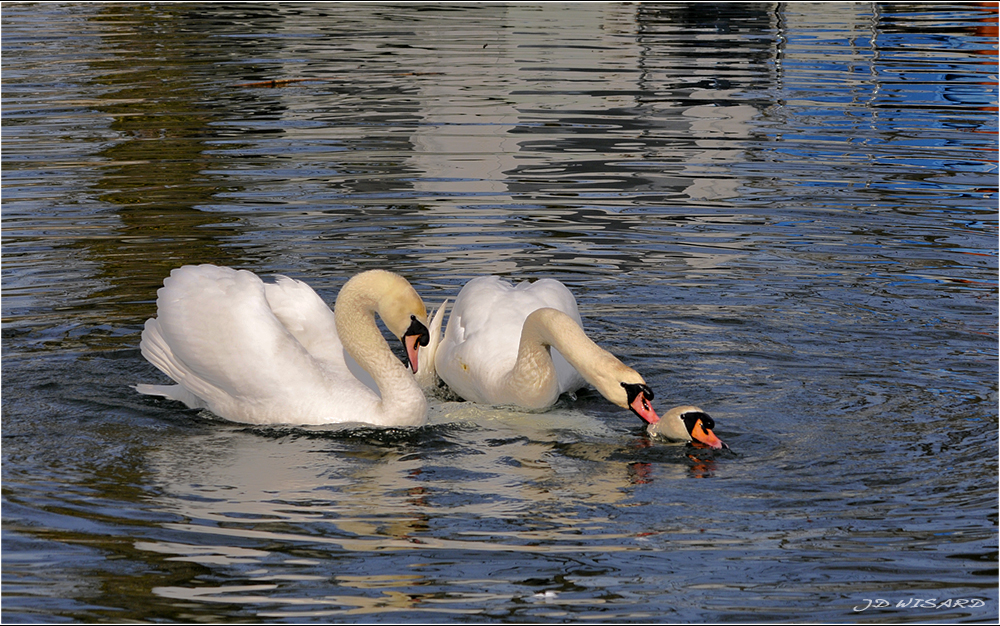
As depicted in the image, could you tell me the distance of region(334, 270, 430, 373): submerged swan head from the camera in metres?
6.86

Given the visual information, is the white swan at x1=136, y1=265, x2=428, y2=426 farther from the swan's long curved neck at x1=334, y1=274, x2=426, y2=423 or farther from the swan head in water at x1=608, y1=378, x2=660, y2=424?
the swan head in water at x1=608, y1=378, x2=660, y2=424

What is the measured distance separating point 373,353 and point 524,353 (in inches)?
32.6

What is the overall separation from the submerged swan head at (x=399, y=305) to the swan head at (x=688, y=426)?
1.28 m

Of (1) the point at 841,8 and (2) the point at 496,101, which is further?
(1) the point at 841,8

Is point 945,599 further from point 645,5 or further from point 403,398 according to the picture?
point 645,5

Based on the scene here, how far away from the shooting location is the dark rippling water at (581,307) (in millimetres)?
5465

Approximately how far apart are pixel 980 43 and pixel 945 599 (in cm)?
1787

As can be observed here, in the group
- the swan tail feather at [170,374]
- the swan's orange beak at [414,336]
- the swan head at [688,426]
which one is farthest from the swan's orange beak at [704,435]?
the swan tail feather at [170,374]

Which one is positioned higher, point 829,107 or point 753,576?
point 829,107

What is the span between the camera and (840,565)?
5516 mm

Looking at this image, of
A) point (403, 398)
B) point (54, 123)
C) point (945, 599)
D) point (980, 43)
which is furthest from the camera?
point (980, 43)

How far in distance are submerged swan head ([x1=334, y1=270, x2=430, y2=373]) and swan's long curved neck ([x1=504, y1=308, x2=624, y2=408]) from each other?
65 cm

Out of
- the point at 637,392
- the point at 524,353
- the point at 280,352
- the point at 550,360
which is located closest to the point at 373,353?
the point at 280,352

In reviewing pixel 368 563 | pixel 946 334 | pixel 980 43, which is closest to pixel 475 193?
pixel 946 334
